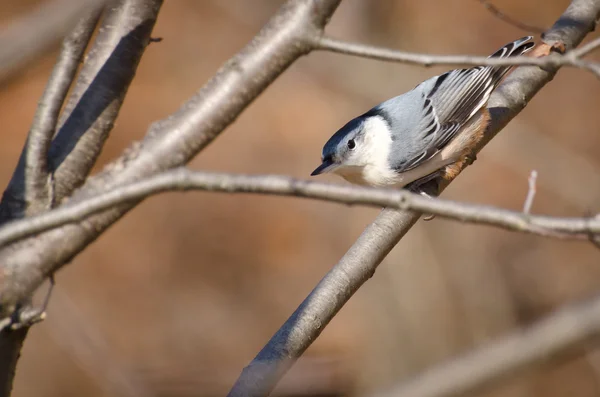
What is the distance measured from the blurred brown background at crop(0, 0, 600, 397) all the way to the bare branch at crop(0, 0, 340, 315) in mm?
4070

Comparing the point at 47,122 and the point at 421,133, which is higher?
the point at 421,133

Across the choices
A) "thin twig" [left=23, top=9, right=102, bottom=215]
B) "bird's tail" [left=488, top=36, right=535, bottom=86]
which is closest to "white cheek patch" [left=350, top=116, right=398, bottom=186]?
"bird's tail" [left=488, top=36, right=535, bottom=86]

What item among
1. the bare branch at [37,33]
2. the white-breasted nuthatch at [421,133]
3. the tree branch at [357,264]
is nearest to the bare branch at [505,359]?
the bare branch at [37,33]

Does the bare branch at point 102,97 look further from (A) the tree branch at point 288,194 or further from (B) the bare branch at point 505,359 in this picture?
(B) the bare branch at point 505,359

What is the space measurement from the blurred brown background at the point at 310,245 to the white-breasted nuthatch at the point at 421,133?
221 cm

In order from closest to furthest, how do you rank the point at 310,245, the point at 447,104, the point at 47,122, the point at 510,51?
the point at 47,122
the point at 510,51
the point at 447,104
the point at 310,245

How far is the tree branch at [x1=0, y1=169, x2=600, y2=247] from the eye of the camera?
4.14ft

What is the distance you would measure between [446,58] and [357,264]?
0.89 metres

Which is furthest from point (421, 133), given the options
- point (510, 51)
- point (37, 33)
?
point (37, 33)

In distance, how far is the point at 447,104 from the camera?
136 inches

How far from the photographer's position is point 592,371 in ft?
22.1

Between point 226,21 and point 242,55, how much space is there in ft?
24.5

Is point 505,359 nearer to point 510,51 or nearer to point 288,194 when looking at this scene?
point 288,194

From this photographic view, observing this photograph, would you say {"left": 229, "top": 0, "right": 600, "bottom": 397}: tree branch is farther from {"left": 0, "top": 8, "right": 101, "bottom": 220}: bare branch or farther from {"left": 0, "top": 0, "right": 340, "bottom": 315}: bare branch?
{"left": 0, "top": 8, "right": 101, "bottom": 220}: bare branch
